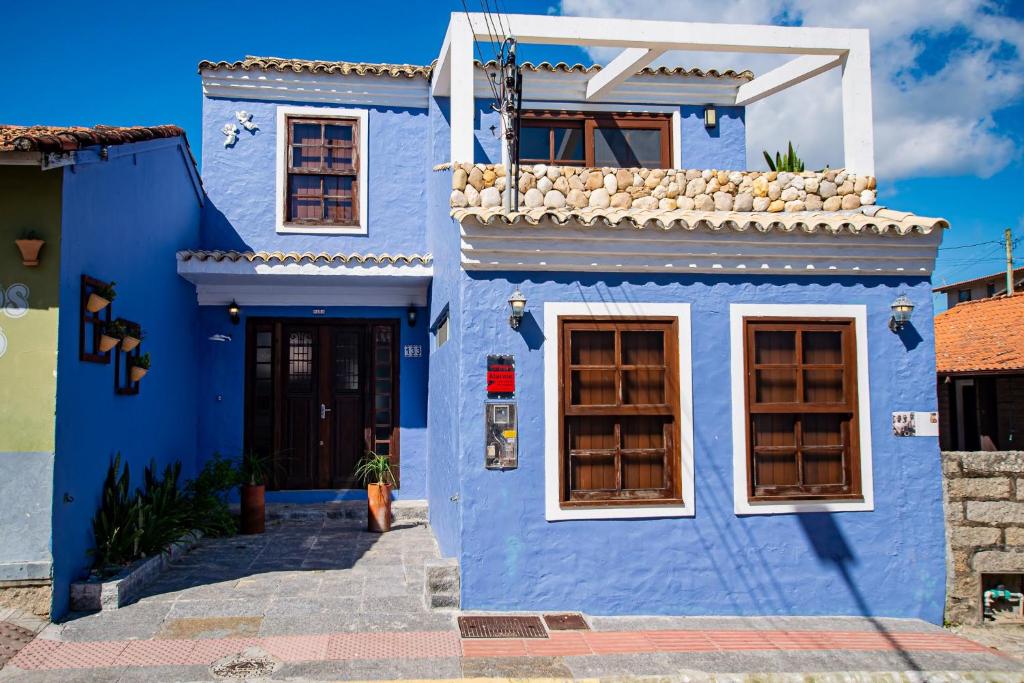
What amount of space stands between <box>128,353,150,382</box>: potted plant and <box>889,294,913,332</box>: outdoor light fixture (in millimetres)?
7552

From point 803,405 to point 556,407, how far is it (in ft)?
7.80

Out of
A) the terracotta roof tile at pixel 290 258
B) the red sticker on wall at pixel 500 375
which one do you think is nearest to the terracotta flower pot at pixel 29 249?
the terracotta roof tile at pixel 290 258

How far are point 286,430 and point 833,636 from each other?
7.59 metres

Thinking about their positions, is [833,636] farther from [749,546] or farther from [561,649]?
[561,649]

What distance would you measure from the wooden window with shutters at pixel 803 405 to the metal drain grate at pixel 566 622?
2.09 metres

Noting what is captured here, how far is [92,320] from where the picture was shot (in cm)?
690

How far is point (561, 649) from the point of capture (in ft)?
19.2

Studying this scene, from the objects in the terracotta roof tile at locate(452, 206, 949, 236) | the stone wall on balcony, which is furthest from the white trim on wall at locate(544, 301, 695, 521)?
the stone wall on balcony

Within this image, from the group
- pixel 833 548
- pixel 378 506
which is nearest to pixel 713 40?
pixel 833 548

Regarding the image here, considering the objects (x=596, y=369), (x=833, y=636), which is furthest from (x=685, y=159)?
(x=833, y=636)

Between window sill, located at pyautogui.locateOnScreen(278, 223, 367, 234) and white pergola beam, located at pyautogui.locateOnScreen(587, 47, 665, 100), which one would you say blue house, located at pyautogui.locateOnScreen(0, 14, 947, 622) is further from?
window sill, located at pyautogui.locateOnScreen(278, 223, 367, 234)

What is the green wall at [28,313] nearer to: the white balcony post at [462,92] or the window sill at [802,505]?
the white balcony post at [462,92]

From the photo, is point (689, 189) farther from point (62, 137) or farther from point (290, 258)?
point (62, 137)

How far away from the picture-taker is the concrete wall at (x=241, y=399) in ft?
34.9
